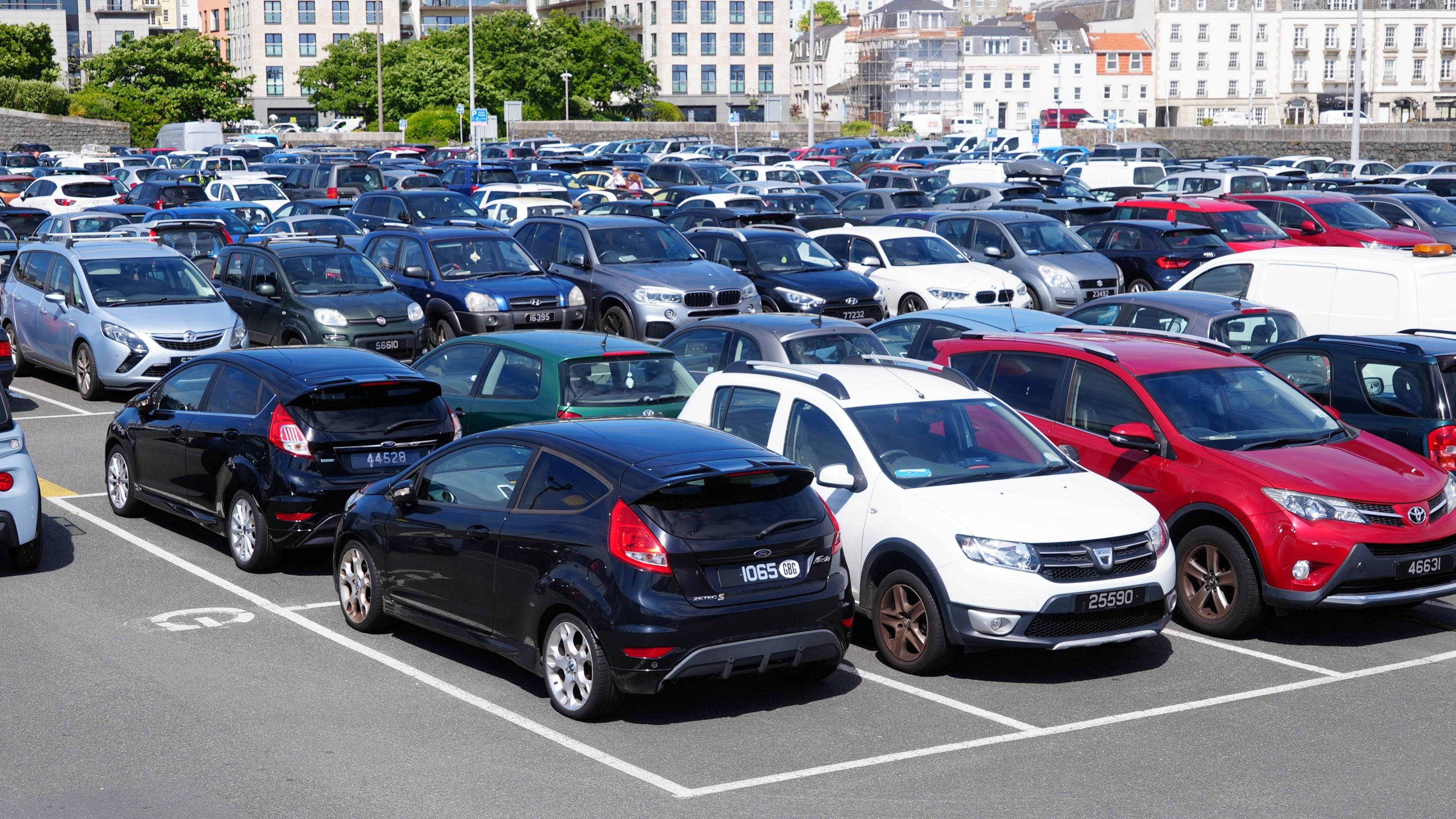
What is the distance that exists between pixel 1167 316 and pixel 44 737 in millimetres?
11002

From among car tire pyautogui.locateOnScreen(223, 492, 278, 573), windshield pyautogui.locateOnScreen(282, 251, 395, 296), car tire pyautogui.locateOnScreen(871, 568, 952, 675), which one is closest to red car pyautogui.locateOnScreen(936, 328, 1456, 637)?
car tire pyautogui.locateOnScreen(871, 568, 952, 675)

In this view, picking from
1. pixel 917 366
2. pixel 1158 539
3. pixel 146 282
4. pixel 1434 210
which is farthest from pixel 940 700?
pixel 1434 210

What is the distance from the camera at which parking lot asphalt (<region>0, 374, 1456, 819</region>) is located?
23.3 ft

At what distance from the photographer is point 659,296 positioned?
800 inches

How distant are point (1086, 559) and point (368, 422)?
17.2ft

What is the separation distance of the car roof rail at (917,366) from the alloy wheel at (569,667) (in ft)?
10.9

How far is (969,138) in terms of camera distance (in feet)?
233

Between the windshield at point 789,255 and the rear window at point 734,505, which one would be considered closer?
the rear window at point 734,505

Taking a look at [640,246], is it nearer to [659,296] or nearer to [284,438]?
[659,296]

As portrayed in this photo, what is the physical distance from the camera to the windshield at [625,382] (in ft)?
41.3

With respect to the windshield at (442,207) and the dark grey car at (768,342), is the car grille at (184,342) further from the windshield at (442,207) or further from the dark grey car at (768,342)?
the windshield at (442,207)

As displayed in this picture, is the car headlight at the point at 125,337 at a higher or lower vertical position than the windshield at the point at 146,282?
lower

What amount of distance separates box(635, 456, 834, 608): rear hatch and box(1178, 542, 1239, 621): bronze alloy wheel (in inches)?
121

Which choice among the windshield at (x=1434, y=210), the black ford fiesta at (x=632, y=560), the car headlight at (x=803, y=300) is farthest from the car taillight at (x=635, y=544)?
the windshield at (x=1434, y=210)
